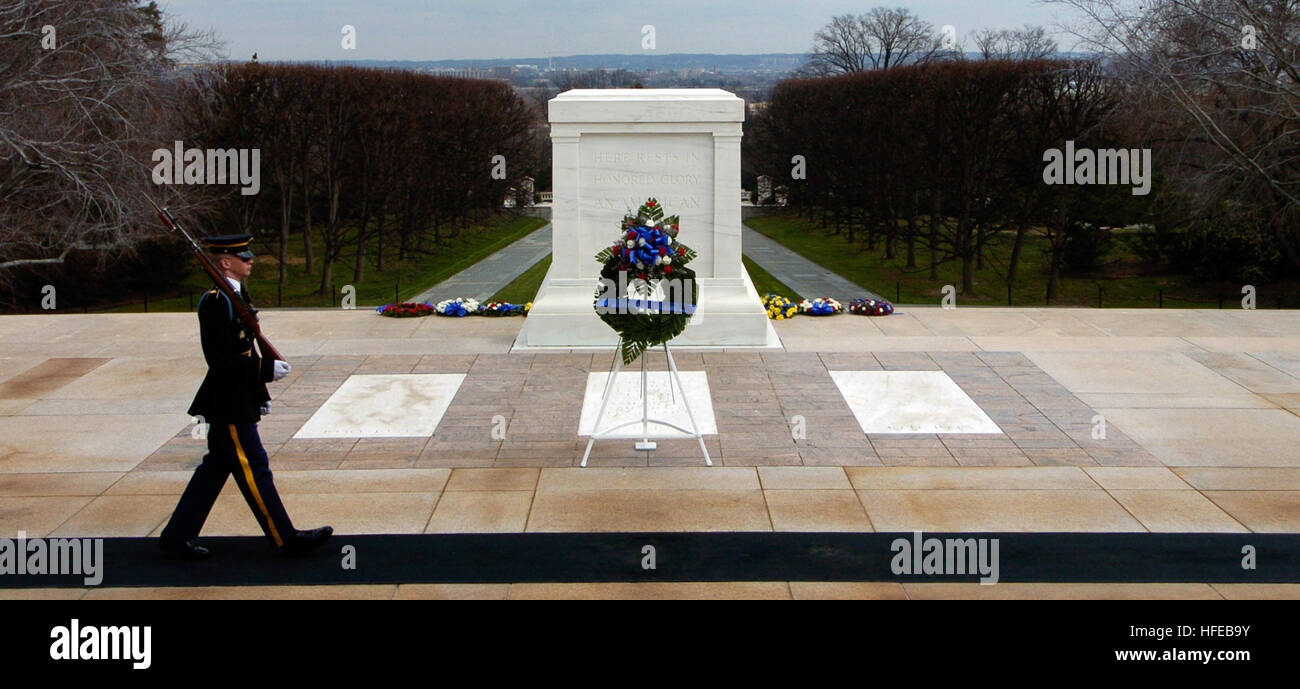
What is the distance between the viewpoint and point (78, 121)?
24.7 m

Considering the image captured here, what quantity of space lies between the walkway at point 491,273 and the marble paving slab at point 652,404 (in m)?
14.6

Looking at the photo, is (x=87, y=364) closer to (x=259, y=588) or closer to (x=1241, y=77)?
(x=259, y=588)

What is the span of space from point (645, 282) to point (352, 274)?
81.0ft

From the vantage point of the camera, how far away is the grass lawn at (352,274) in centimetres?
2697

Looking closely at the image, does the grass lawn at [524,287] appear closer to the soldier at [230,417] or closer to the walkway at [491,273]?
the walkway at [491,273]

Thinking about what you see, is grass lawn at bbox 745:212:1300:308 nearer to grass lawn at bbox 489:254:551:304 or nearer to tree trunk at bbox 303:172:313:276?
grass lawn at bbox 489:254:551:304
